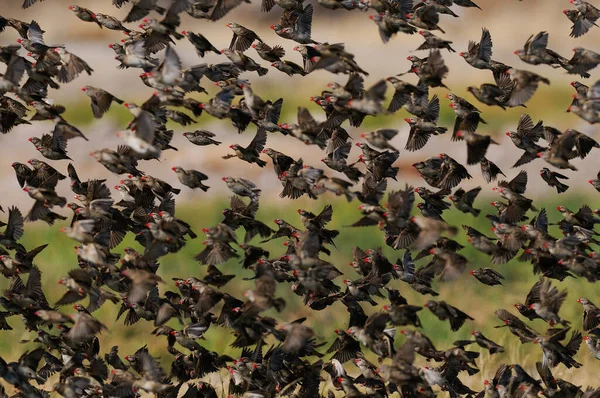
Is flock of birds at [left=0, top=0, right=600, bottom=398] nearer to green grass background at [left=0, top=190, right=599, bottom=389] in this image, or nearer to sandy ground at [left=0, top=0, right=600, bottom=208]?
green grass background at [left=0, top=190, right=599, bottom=389]

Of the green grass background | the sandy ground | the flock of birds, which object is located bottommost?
the sandy ground

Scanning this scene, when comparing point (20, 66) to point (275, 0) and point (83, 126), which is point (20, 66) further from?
point (83, 126)

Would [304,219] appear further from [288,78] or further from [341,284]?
[288,78]

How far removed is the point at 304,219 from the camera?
29.0 feet

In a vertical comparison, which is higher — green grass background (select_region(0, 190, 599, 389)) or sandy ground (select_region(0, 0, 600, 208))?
green grass background (select_region(0, 190, 599, 389))

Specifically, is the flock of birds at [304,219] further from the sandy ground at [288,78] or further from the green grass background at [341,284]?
the sandy ground at [288,78]

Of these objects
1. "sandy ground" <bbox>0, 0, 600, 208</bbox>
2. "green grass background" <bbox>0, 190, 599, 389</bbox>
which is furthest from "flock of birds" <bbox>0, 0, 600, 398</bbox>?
"sandy ground" <bbox>0, 0, 600, 208</bbox>

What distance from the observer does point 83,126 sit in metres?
22.7

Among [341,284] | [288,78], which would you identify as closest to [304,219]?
[341,284]

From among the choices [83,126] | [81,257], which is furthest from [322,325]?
[83,126]

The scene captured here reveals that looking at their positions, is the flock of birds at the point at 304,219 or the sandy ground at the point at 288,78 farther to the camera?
the sandy ground at the point at 288,78

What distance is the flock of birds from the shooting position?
7.98 m

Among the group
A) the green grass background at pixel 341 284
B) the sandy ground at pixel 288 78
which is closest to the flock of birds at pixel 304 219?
the green grass background at pixel 341 284

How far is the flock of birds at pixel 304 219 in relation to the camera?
26.2ft
